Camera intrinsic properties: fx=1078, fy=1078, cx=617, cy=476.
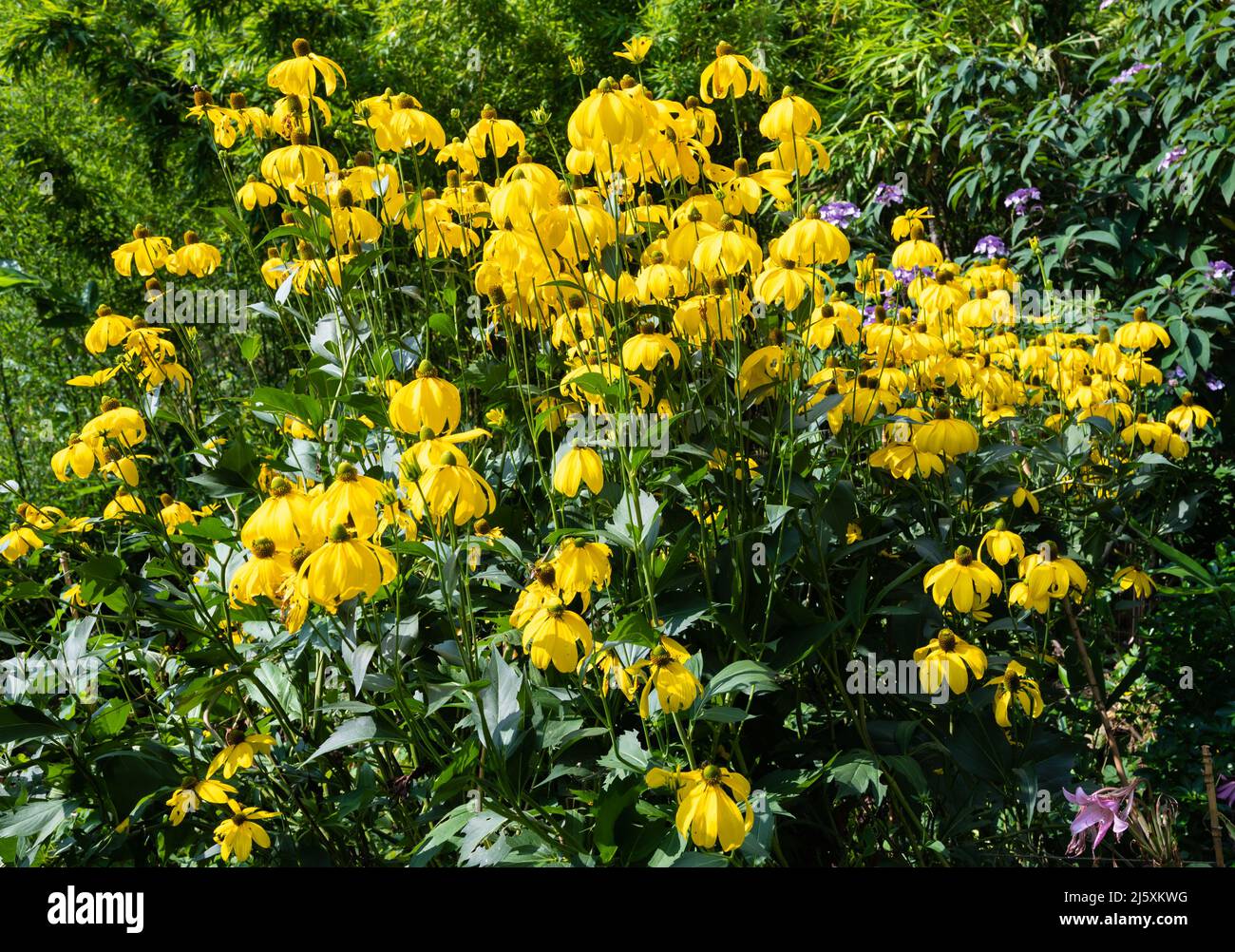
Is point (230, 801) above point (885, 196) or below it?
below

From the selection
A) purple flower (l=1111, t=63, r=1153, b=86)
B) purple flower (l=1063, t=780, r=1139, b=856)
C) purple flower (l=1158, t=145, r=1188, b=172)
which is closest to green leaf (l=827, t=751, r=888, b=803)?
purple flower (l=1063, t=780, r=1139, b=856)

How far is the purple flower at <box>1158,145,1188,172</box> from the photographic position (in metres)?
3.00

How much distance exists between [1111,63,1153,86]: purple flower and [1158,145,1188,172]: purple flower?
341mm

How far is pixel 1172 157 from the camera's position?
301 cm

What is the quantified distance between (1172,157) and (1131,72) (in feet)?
1.35

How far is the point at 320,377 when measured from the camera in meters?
1.49

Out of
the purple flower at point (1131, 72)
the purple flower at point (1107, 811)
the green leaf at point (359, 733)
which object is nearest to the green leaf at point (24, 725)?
the green leaf at point (359, 733)

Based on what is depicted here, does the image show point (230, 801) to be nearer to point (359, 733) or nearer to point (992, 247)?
point (359, 733)

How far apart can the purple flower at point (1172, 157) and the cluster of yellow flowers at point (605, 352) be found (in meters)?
1.24

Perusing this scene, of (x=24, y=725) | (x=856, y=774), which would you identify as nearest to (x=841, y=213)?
(x=856, y=774)

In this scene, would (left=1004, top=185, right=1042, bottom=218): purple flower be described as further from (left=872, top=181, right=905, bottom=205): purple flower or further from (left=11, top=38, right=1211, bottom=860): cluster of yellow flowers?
(left=11, top=38, right=1211, bottom=860): cluster of yellow flowers

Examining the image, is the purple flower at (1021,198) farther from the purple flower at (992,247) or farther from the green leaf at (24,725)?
the green leaf at (24,725)

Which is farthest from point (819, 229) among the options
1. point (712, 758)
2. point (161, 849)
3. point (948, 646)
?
point (161, 849)

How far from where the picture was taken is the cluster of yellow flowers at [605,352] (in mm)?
1179
